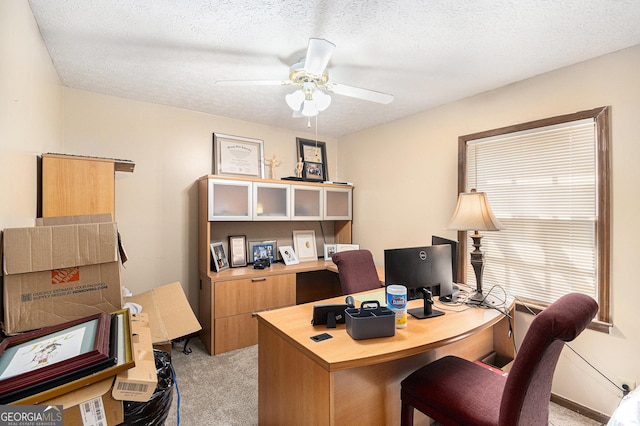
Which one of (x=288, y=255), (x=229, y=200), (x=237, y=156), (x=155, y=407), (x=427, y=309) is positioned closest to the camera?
(x=155, y=407)

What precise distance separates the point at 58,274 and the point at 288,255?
2.64m

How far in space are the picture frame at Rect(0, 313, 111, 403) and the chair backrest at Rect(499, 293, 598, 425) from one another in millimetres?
1392

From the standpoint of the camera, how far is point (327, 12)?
1665 mm

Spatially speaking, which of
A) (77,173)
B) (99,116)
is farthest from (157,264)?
(99,116)

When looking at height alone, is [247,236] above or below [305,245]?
above

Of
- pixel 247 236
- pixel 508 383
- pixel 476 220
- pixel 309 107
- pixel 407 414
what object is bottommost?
pixel 407 414

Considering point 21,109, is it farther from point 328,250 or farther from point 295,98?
point 328,250

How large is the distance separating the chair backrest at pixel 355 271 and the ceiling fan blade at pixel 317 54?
1445 millimetres

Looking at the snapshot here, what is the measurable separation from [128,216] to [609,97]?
414 centimetres

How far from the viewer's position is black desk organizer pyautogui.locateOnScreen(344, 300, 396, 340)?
145 cm

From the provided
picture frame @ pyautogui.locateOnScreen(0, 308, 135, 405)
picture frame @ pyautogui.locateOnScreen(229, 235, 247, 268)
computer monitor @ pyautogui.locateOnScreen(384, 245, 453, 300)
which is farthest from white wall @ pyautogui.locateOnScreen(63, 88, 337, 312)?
computer monitor @ pyautogui.locateOnScreen(384, 245, 453, 300)

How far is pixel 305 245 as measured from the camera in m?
4.07

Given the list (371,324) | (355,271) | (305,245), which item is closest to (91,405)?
(371,324)

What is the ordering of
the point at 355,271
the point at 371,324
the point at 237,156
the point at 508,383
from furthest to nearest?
1. the point at 237,156
2. the point at 355,271
3. the point at 371,324
4. the point at 508,383
